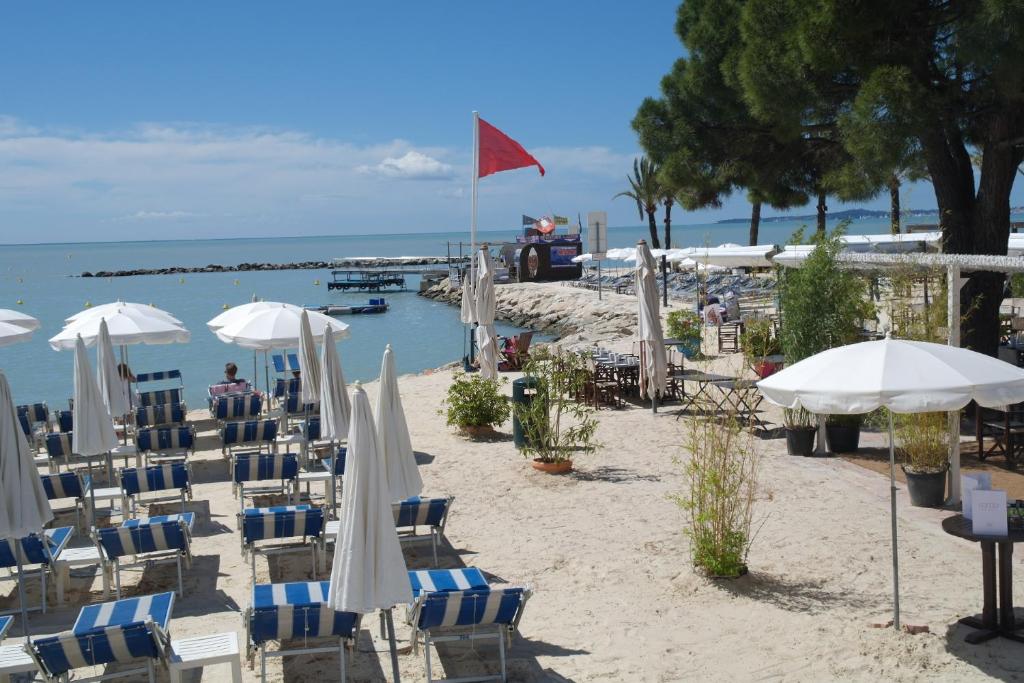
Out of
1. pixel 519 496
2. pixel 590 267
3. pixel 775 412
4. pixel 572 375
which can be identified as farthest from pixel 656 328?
pixel 590 267

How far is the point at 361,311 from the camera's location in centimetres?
5300

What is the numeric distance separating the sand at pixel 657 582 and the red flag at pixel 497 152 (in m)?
7.31

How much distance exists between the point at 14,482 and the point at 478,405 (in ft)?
24.9

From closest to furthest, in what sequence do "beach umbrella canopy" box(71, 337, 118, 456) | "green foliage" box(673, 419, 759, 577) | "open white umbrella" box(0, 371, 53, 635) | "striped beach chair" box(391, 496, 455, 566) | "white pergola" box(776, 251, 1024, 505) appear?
"open white umbrella" box(0, 371, 53, 635)
"green foliage" box(673, 419, 759, 577)
"striped beach chair" box(391, 496, 455, 566)
"beach umbrella canopy" box(71, 337, 118, 456)
"white pergola" box(776, 251, 1024, 505)

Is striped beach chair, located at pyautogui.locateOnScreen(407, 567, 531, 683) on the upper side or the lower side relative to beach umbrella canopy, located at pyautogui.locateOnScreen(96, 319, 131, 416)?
lower

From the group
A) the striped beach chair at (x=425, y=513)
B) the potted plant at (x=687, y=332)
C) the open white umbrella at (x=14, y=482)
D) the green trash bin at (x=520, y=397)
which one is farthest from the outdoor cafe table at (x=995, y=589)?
the potted plant at (x=687, y=332)

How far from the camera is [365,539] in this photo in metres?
4.75

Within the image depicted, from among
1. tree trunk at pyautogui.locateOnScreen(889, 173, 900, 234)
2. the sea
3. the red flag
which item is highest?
→ the red flag

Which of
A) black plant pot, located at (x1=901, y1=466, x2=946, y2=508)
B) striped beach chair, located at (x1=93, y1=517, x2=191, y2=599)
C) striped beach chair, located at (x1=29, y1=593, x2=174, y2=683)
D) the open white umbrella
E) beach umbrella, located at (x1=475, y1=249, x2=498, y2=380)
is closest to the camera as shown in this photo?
striped beach chair, located at (x1=29, y1=593, x2=174, y2=683)

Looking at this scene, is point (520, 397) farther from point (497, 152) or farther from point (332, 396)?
point (497, 152)

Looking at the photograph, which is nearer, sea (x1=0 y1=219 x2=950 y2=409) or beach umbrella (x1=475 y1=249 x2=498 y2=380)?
beach umbrella (x1=475 y1=249 x2=498 y2=380)

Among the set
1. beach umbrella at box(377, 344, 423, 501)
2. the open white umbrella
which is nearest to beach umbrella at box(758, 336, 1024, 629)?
beach umbrella at box(377, 344, 423, 501)

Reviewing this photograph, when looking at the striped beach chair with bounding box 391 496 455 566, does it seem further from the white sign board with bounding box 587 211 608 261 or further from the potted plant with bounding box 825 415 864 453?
the white sign board with bounding box 587 211 608 261

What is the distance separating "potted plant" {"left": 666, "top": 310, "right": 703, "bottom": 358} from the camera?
16625 mm
